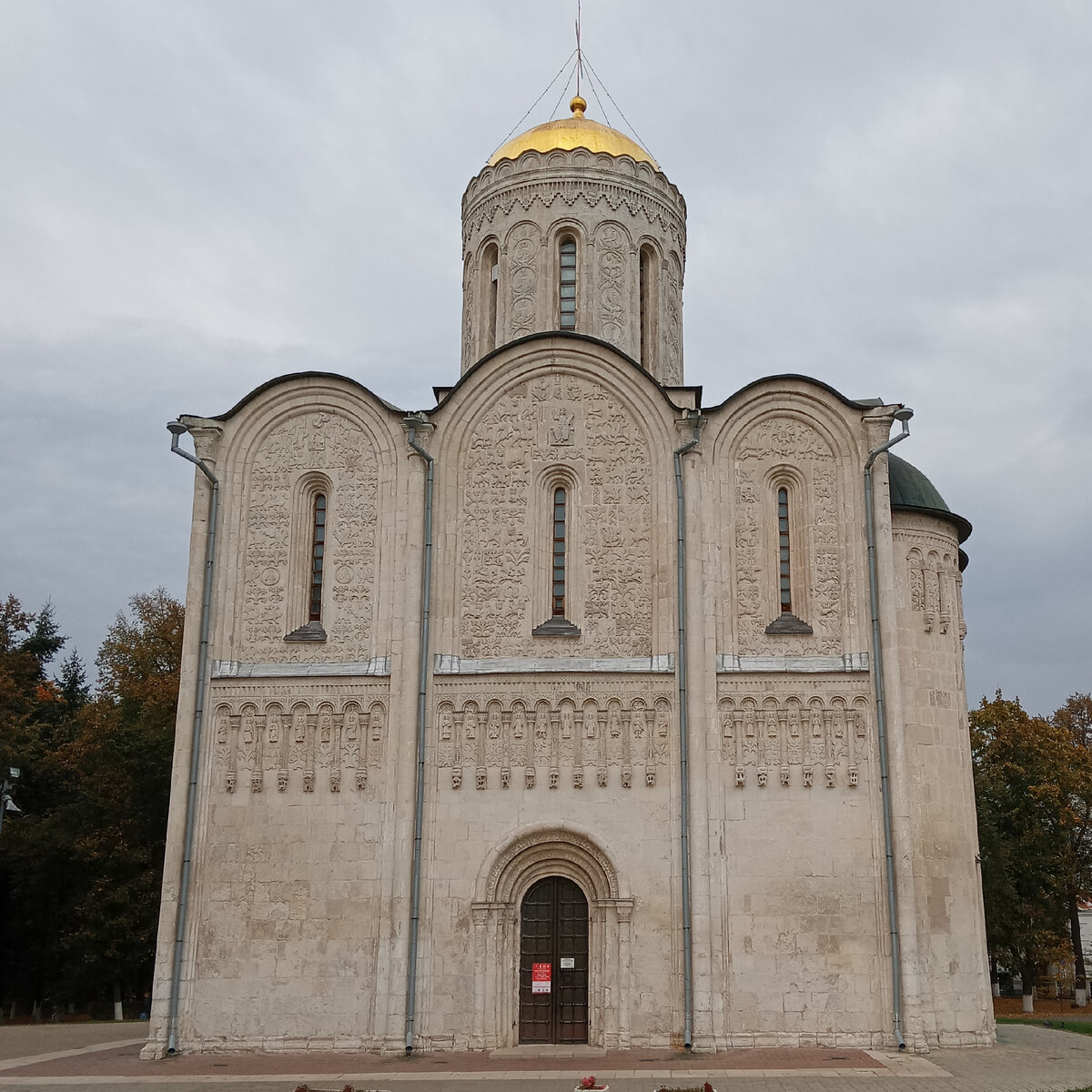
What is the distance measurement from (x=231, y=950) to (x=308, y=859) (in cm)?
153

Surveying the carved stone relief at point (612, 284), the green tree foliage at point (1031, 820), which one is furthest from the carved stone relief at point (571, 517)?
the green tree foliage at point (1031, 820)

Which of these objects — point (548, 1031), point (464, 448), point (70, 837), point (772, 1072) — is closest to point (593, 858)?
point (548, 1031)

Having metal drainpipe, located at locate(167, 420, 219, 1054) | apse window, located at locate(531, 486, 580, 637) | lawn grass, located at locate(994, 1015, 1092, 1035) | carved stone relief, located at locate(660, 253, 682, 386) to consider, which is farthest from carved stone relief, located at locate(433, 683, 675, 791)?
lawn grass, located at locate(994, 1015, 1092, 1035)

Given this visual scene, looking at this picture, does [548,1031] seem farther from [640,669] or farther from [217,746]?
[217,746]

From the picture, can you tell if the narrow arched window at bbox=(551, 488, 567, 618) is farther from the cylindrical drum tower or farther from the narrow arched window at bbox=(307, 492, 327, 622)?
the cylindrical drum tower

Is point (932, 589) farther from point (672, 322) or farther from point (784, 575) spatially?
point (672, 322)

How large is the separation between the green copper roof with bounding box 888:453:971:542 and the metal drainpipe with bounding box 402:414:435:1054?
6.82 m

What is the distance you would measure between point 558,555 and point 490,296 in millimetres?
6098

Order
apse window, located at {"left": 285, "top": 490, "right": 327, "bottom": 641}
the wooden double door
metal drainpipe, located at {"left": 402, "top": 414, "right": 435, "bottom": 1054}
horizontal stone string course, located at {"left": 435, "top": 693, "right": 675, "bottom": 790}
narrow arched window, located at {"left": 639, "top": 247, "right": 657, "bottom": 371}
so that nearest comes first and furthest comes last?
1. metal drainpipe, located at {"left": 402, "top": 414, "right": 435, "bottom": 1054}
2. the wooden double door
3. horizontal stone string course, located at {"left": 435, "top": 693, "right": 675, "bottom": 790}
4. apse window, located at {"left": 285, "top": 490, "right": 327, "bottom": 641}
5. narrow arched window, located at {"left": 639, "top": 247, "right": 657, "bottom": 371}

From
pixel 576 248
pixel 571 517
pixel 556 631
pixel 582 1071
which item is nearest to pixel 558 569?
pixel 571 517

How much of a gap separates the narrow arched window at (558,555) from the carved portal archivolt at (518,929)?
3.15m

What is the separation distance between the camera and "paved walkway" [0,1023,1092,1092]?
12.3 metres

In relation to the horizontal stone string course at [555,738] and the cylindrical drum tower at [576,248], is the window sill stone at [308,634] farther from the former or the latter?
the cylindrical drum tower at [576,248]

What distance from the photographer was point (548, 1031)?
14766 mm
